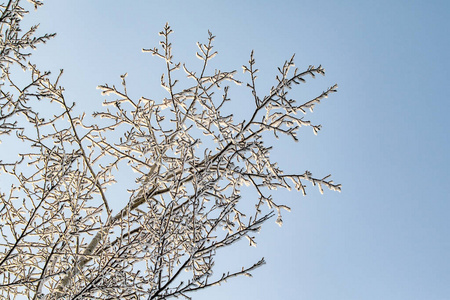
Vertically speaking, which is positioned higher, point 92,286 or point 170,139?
point 170,139

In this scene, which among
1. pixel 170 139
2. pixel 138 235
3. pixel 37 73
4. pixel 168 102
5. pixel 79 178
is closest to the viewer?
pixel 138 235

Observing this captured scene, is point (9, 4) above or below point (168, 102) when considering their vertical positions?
above

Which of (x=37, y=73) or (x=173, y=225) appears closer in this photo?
(x=173, y=225)

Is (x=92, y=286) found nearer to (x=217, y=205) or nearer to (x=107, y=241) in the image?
(x=107, y=241)

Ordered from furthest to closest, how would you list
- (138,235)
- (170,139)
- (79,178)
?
(170,139)
(79,178)
(138,235)

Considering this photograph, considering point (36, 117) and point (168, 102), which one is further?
point (168, 102)

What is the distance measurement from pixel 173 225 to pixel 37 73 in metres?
2.39

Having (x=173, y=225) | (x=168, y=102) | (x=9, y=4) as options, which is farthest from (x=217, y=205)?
(x=9, y=4)

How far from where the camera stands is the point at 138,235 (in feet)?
11.9

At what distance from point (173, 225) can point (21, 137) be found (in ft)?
7.05

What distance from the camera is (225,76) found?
4980 millimetres

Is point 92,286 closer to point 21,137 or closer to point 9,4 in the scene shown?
point 21,137

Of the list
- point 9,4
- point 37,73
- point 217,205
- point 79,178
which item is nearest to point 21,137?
point 37,73

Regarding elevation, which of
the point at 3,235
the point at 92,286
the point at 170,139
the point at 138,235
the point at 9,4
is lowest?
the point at 92,286
